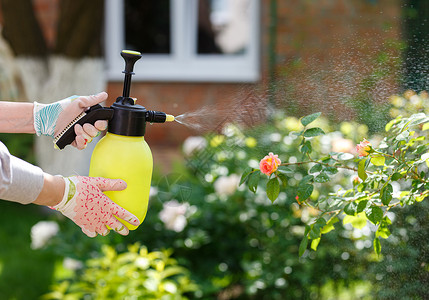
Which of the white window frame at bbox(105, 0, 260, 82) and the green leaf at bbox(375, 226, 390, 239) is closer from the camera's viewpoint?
the green leaf at bbox(375, 226, 390, 239)

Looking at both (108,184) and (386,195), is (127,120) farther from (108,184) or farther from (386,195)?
(386,195)

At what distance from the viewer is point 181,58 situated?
5.70 meters

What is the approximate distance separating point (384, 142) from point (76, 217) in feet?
2.27

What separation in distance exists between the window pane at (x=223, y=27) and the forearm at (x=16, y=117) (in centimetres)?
437

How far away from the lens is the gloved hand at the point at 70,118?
1229mm

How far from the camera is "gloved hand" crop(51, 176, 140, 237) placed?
1.18 meters

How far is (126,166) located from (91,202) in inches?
4.2

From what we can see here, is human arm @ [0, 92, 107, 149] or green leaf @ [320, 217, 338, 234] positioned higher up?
human arm @ [0, 92, 107, 149]

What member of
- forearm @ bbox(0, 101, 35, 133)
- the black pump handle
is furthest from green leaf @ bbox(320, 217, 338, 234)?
forearm @ bbox(0, 101, 35, 133)

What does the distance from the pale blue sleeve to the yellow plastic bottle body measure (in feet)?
0.45

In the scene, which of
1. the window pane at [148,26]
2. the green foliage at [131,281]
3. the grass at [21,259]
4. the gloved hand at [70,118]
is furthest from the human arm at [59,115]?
the window pane at [148,26]

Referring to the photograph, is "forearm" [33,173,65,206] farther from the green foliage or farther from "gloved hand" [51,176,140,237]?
the green foliage

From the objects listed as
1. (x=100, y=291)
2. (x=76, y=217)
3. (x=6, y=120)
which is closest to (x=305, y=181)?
(x=76, y=217)

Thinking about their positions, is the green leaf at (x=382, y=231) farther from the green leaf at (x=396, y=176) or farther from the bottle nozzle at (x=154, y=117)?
the bottle nozzle at (x=154, y=117)
